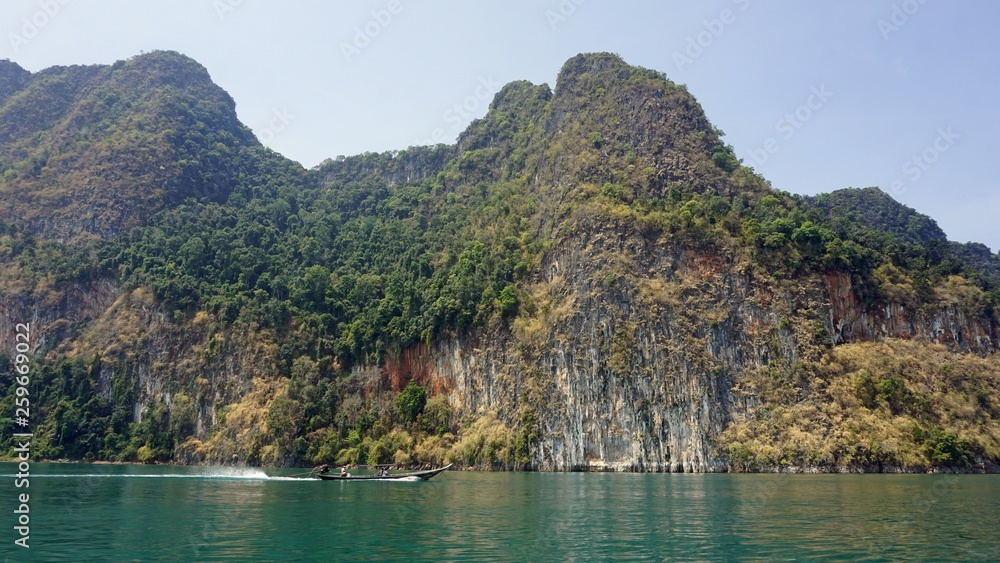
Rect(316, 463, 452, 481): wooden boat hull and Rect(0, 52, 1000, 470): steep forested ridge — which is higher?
Rect(0, 52, 1000, 470): steep forested ridge

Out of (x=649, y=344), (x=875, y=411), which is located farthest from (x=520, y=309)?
(x=875, y=411)

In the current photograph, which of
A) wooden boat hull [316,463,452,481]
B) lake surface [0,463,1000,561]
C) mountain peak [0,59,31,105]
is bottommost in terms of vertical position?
wooden boat hull [316,463,452,481]

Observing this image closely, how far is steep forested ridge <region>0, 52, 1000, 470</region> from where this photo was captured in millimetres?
75062

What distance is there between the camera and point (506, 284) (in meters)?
95.3

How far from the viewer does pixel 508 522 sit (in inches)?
1203

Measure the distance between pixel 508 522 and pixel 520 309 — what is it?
61.0m

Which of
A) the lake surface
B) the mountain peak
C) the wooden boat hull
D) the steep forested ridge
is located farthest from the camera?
the mountain peak

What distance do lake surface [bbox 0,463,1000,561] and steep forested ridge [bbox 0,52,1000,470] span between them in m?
24.8

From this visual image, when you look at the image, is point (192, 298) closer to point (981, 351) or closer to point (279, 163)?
point (279, 163)

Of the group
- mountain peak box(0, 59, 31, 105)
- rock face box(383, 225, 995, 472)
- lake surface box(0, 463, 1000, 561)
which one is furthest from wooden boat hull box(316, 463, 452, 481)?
mountain peak box(0, 59, 31, 105)

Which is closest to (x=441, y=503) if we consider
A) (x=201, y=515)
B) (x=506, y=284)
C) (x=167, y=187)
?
(x=201, y=515)

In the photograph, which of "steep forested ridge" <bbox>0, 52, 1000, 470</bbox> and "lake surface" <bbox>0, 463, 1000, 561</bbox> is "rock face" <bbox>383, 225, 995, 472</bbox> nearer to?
"steep forested ridge" <bbox>0, 52, 1000, 470</bbox>

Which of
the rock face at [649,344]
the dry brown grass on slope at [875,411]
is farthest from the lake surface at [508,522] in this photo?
the rock face at [649,344]

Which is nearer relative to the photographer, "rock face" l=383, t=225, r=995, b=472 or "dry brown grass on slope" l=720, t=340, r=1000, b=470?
"dry brown grass on slope" l=720, t=340, r=1000, b=470
